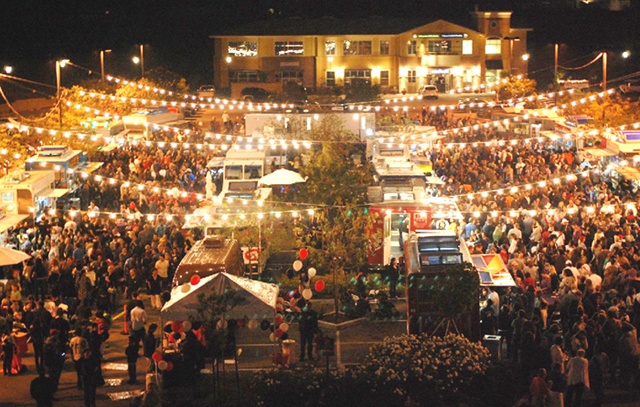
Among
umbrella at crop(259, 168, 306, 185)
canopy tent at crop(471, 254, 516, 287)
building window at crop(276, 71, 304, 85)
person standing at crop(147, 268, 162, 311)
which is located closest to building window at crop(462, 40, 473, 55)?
building window at crop(276, 71, 304, 85)

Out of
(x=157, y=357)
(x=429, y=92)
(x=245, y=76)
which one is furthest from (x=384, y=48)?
(x=157, y=357)

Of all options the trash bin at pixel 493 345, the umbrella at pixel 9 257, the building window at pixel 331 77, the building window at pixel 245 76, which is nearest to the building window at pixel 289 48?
the building window at pixel 245 76

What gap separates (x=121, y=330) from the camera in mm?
19500

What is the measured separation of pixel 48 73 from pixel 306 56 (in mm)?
16941

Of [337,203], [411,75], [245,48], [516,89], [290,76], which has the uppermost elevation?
[245,48]

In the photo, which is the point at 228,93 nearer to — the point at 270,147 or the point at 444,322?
the point at 270,147

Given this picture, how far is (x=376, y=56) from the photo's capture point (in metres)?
68.3

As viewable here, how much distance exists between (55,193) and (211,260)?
8.86 m

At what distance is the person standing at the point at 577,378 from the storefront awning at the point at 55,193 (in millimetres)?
15557

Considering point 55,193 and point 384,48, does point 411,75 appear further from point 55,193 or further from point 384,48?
point 55,193

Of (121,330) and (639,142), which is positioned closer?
(121,330)

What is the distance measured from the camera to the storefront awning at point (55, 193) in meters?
26.3

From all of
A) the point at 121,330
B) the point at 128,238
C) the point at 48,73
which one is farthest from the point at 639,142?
the point at 48,73

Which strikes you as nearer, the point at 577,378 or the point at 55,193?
the point at 577,378
